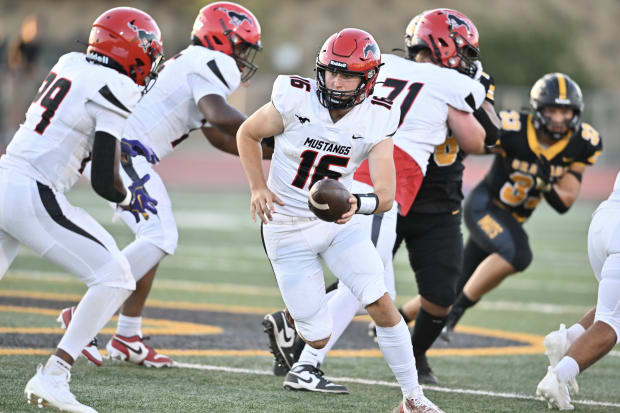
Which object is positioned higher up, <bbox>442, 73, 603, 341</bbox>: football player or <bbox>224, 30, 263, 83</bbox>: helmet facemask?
<bbox>224, 30, 263, 83</bbox>: helmet facemask

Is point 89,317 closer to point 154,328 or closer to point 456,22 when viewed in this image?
point 154,328

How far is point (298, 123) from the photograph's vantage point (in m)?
4.39

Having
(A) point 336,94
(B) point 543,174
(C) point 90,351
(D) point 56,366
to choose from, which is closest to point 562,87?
(B) point 543,174

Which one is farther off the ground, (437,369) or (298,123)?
(298,123)

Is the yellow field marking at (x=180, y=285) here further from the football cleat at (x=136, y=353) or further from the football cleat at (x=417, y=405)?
the football cleat at (x=417, y=405)

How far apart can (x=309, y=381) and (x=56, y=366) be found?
1385 millimetres

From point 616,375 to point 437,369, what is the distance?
1061mm

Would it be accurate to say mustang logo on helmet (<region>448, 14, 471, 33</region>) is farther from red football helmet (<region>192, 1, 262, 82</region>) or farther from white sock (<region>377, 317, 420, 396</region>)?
white sock (<region>377, 317, 420, 396</region>)

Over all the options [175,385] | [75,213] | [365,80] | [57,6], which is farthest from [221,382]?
[57,6]

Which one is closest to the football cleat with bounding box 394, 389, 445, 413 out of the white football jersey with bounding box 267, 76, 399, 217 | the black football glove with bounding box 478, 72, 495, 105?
the white football jersey with bounding box 267, 76, 399, 217

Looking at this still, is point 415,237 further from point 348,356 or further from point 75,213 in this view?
point 75,213

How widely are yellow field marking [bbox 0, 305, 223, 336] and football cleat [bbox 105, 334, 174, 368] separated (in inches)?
32.3

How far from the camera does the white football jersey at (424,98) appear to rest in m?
5.27

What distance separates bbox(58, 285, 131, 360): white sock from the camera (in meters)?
4.14
